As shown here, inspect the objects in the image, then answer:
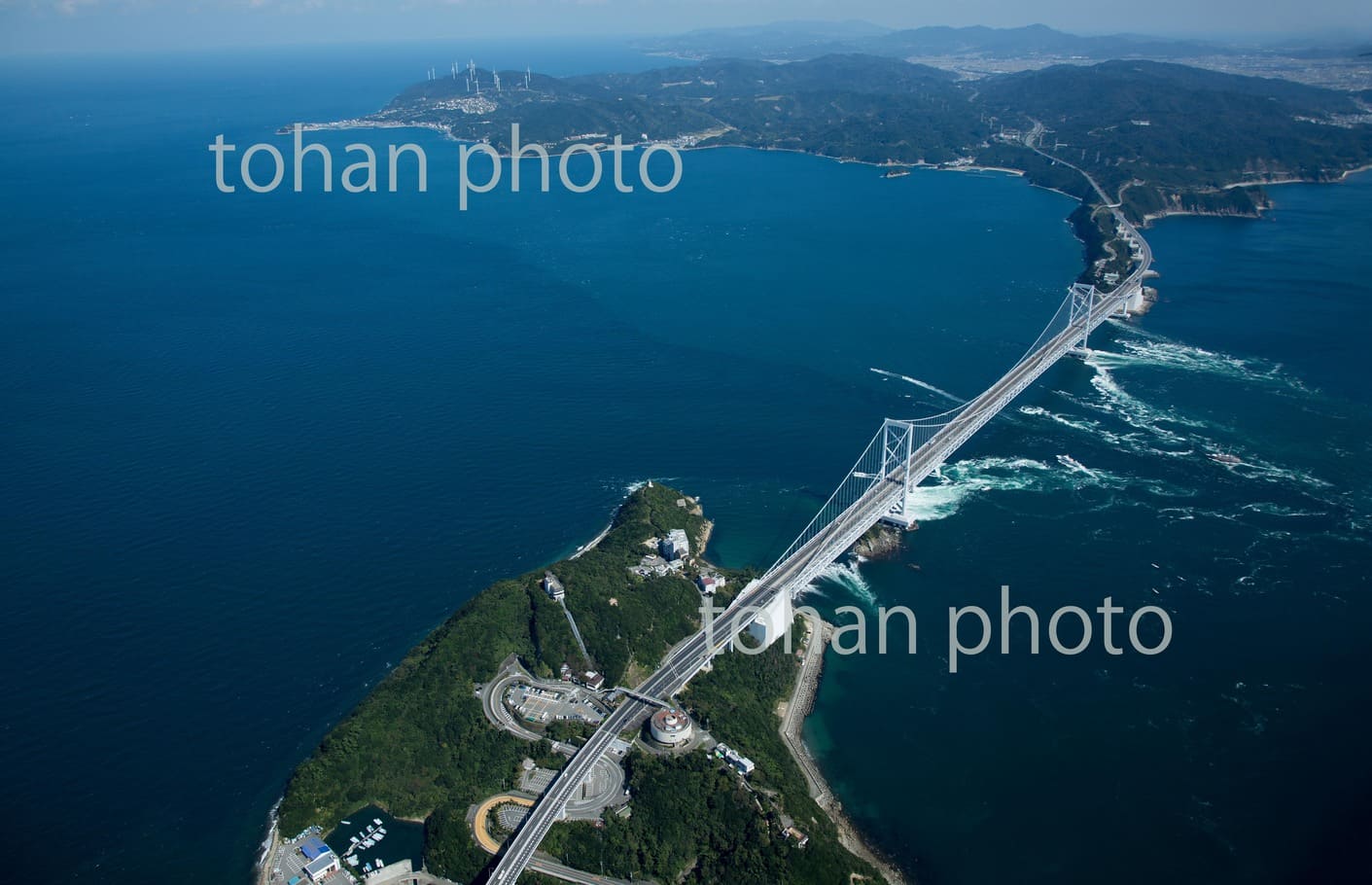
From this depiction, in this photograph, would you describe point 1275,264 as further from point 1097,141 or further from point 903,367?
point 1097,141

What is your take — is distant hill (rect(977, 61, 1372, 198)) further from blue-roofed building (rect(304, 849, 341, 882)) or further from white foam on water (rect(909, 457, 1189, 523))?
blue-roofed building (rect(304, 849, 341, 882))

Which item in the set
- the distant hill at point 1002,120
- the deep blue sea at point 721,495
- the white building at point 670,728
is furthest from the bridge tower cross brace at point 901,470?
the distant hill at point 1002,120

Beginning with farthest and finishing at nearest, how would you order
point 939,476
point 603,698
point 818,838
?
point 939,476, point 603,698, point 818,838

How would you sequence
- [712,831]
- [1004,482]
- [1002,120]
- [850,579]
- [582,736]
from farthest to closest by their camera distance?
1. [1002,120]
2. [1004,482]
3. [850,579]
4. [582,736]
5. [712,831]

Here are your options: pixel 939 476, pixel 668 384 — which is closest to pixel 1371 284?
pixel 939 476

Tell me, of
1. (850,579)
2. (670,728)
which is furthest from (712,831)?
(850,579)

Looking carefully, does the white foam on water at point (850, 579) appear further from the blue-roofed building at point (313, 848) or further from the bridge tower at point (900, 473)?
the blue-roofed building at point (313, 848)

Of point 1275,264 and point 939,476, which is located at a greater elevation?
point 1275,264

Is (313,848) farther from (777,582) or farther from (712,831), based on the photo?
(777,582)
